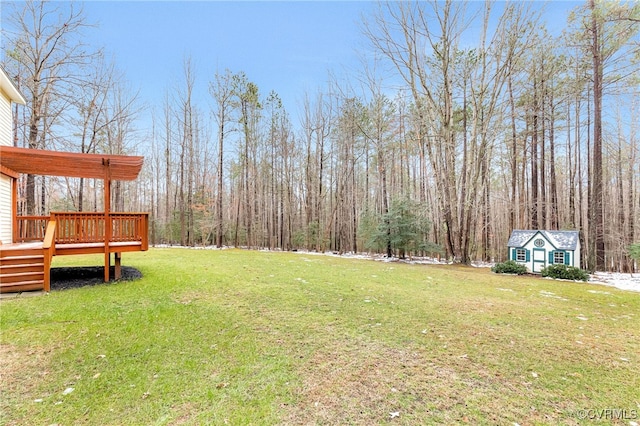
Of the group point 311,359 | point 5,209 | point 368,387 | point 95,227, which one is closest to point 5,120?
point 5,209

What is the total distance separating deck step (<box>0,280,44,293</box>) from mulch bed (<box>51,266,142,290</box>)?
24 centimetres

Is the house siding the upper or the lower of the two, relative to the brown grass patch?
upper

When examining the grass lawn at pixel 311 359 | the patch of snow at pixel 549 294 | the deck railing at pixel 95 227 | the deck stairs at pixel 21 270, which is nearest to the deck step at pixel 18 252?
the deck stairs at pixel 21 270

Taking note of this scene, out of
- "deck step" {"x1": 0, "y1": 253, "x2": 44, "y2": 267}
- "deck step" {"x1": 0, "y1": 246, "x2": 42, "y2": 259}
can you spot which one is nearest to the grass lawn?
"deck step" {"x1": 0, "y1": 253, "x2": 44, "y2": 267}

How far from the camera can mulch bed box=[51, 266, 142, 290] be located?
18.6 feet

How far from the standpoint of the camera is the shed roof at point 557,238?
9.00 m

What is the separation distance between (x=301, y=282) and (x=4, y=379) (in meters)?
4.59

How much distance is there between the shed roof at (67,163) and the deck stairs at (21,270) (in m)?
2.10

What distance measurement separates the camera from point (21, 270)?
5168mm

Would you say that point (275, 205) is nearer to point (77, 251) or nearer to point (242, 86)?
point (242, 86)

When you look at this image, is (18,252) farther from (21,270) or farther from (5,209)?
(5,209)

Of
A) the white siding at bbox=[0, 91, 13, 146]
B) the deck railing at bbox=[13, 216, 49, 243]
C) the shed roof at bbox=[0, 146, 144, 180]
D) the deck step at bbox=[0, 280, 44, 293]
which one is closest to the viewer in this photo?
the deck step at bbox=[0, 280, 44, 293]

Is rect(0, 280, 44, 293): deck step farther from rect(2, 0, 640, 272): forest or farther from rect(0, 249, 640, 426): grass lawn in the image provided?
rect(2, 0, 640, 272): forest

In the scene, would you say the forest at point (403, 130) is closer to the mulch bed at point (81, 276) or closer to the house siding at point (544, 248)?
the house siding at point (544, 248)
